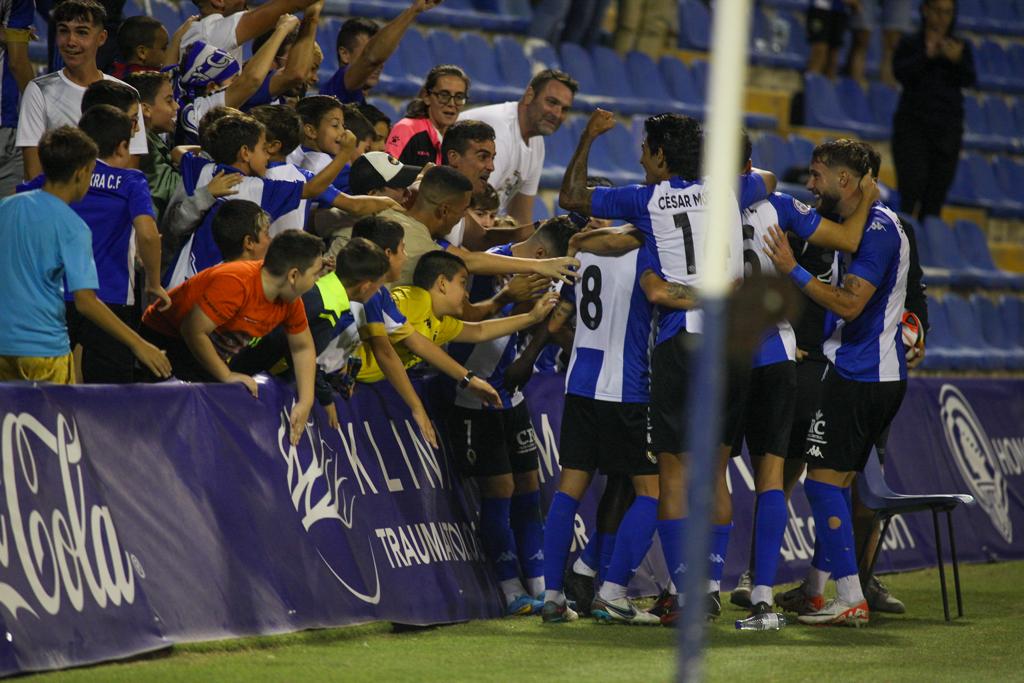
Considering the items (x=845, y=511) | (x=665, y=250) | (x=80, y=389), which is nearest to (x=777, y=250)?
(x=665, y=250)

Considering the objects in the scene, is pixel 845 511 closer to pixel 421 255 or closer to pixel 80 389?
pixel 421 255

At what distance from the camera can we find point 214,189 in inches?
291

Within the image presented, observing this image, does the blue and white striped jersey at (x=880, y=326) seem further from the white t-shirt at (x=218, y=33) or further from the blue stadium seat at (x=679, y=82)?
the blue stadium seat at (x=679, y=82)

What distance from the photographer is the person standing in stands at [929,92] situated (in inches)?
574

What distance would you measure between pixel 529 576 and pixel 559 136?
6.15 metres

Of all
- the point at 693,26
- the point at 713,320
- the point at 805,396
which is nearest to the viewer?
the point at 713,320

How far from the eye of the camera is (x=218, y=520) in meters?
6.39

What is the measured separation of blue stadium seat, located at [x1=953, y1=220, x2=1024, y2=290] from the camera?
52.1ft

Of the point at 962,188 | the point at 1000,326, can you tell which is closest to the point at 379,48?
the point at 1000,326

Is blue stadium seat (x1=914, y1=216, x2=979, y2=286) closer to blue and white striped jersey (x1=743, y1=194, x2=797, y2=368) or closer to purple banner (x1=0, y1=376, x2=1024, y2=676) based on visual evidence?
purple banner (x1=0, y1=376, x2=1024, y2=676)

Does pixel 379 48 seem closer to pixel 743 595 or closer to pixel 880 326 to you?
pixel 880 326

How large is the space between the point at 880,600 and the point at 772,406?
1.60 metres

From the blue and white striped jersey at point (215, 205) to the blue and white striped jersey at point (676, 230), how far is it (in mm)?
1654

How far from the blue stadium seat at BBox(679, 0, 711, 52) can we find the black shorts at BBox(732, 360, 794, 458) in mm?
8675
